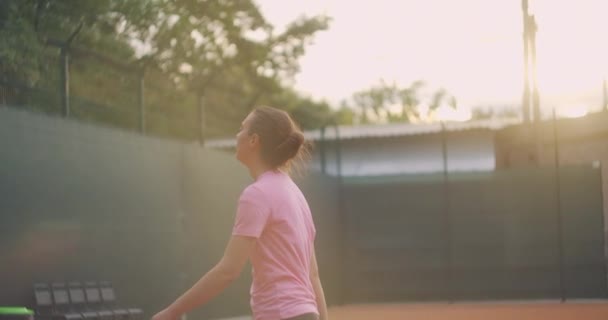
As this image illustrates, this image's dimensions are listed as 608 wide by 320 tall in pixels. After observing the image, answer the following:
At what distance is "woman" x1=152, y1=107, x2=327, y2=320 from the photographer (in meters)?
3.60

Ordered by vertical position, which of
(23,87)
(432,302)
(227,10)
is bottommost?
(432,302)

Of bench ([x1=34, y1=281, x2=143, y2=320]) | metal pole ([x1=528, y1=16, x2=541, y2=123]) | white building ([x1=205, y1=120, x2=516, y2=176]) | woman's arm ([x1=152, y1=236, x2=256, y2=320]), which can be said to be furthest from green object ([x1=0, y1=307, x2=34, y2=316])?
white building ([x1=205, y1=120, x2=516, y2=176])

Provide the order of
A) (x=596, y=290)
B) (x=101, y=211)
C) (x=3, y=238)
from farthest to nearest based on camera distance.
→ (x=596, y=290), (x=101, y=211), (x=3, y=238)

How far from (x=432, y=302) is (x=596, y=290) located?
8.53 ft

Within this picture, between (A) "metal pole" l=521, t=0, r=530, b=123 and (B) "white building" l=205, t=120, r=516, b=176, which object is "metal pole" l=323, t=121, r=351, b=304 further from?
(B) "white building" l=205, t=120, r=516, b=176

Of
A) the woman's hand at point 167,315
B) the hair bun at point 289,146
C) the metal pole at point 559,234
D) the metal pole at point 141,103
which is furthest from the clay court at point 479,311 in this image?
the woman's hand at point 167,315

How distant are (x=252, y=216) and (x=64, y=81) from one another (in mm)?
7010

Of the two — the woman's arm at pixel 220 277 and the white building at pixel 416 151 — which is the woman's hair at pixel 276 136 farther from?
the white building at pixel 416 151

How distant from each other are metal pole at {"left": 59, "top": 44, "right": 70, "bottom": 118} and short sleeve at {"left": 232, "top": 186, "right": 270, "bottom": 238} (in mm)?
6851

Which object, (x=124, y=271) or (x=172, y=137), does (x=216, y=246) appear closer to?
(x=172, y=137)

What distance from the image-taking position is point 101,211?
1048cm

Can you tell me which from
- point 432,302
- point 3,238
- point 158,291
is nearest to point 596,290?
point 432,302

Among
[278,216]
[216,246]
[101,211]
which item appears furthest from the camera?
[216,246]

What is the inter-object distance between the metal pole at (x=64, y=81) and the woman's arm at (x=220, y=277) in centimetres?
687
